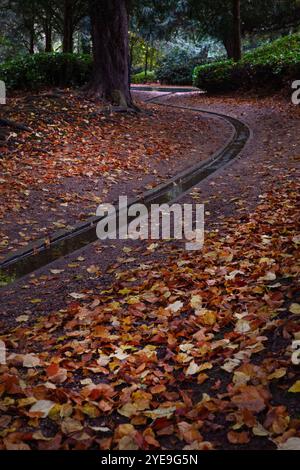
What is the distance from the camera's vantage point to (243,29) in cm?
3070

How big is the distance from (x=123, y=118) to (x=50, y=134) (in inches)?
125

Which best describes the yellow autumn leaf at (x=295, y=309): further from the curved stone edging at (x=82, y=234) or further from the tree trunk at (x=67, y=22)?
the tree trunk at (x=67, y=22)

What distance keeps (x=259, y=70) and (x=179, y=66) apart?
13.6 metres

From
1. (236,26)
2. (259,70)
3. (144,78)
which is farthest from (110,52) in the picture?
(144,78)

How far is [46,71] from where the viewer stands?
61.1 ft

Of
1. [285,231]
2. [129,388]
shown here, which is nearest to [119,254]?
[285,231]

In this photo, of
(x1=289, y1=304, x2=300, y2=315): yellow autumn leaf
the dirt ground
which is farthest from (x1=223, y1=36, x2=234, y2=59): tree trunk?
(x1=289, y1=304, x2=300, y2=315): yellow autumn leaf

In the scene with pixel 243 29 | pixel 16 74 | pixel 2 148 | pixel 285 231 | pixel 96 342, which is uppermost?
pixel 243 29

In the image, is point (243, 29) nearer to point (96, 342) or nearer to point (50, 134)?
point (50, 134)

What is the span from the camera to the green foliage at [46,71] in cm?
1828

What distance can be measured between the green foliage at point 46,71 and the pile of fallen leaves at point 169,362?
49.7 feet

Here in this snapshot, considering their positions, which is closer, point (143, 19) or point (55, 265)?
point (55, 265)

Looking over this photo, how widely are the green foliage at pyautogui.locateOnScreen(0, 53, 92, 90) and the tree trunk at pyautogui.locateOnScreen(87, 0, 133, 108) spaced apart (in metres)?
3.83

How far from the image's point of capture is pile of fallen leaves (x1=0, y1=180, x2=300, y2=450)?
2.73 metres
